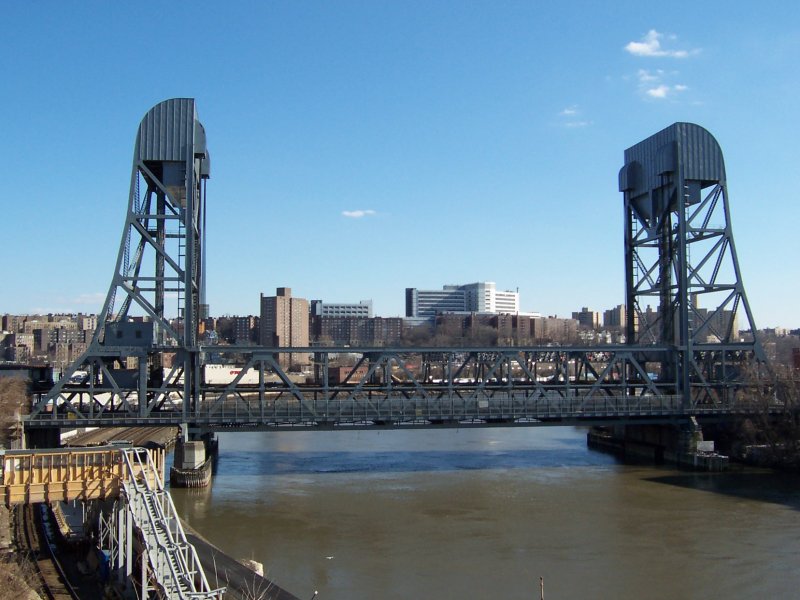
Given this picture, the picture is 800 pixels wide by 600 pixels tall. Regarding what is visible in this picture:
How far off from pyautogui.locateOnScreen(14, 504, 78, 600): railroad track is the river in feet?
20.2

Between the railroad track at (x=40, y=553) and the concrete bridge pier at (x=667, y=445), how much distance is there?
35.6m

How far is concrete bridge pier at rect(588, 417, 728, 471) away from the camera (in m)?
48.3

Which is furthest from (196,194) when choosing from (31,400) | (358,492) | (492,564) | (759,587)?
(759,587)

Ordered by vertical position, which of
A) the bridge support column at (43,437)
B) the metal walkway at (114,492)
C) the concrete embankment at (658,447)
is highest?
the metal walkway at (114,492)

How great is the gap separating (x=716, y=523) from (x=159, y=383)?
31498 mm

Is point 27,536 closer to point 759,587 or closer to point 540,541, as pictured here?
point 540,541

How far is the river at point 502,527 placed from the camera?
25484 mm

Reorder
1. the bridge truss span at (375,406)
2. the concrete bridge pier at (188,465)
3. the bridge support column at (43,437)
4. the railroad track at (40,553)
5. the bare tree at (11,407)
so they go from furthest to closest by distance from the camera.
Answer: the bridge support column at (43,437) → the bridge truss span at (375,406) → the bare tree at (11,407) → the concrete bridge pier at (188,465) → the railroad track at (40,553)

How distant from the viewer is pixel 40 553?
24.8m

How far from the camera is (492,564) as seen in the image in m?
27.7

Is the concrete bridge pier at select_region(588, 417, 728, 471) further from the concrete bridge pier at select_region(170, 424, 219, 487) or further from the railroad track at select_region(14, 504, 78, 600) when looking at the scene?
the railroad track at select_region(14, 504, 78, 600)

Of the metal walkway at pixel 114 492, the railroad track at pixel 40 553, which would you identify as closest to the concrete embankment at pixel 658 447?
the metal walkway at pixel 114 492

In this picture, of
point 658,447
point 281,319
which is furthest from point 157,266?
point 281,319

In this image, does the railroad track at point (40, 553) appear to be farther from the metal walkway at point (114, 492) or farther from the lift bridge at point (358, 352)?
the lift bridge at point (358, 352)
